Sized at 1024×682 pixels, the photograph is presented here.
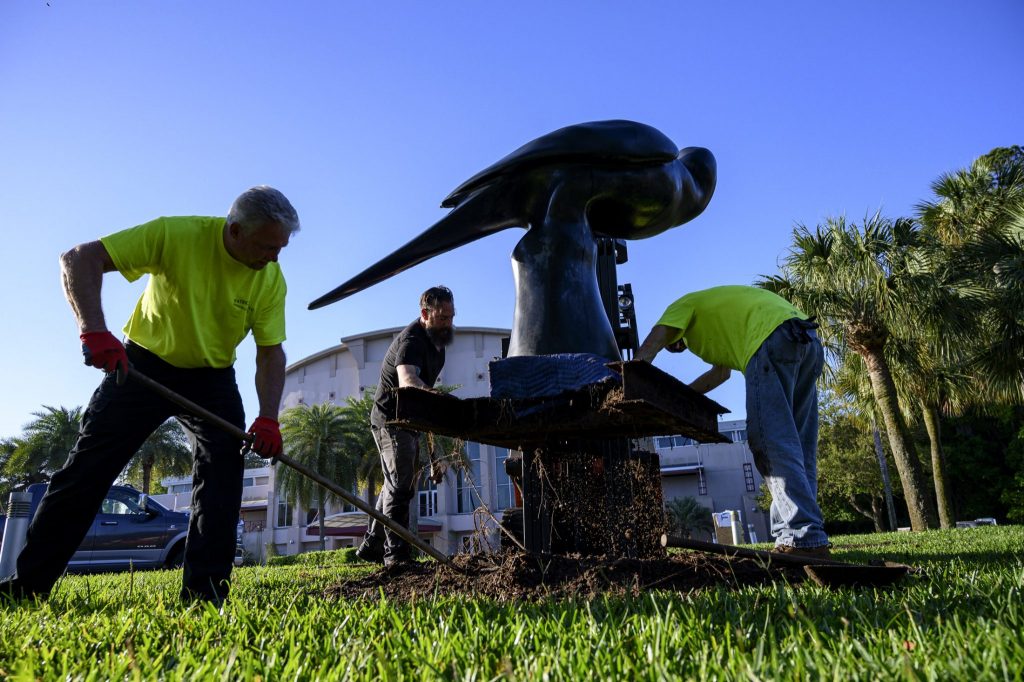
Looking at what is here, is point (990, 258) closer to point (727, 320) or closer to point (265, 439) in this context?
point (727, 320)

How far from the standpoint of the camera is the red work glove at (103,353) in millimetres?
2955

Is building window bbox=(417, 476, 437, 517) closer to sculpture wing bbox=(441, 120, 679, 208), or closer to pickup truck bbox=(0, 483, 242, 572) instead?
pickup truck bbox=(0, 483, 242, 572)

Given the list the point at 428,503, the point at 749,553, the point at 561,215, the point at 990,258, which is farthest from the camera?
the point at 428,503

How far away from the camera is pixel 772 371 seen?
153 inches

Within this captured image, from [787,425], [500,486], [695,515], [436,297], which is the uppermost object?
[436,297]

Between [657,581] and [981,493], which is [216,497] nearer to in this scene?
[657,581]

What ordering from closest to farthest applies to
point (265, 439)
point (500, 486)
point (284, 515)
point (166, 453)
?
point (265, 439)
point (166, 453)
point (500, 486)
point (284, 515)

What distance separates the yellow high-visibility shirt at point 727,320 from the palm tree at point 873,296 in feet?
43.6

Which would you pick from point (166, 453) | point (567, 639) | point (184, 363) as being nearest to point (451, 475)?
point (166, 453)

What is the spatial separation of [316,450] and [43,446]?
16.3 meters

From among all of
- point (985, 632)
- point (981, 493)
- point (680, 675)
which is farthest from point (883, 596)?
point (981, 493)

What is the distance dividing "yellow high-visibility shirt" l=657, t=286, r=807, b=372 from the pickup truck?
36.7 ft

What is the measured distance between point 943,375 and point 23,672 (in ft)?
69.2

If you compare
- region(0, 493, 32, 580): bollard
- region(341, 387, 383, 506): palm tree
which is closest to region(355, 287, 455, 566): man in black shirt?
region(0, 493, 32, 580): bollard
